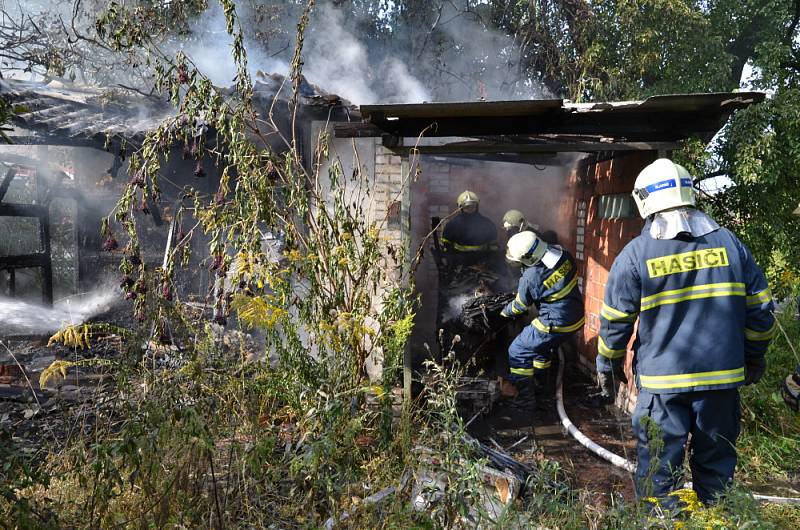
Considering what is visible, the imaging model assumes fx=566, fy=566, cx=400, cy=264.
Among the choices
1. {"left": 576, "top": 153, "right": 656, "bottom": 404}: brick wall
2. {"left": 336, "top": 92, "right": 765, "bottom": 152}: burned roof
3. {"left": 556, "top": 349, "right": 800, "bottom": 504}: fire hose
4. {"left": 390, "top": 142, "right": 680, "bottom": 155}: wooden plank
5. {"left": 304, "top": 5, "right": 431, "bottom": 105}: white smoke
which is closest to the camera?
{"left": 556, "top": 349, "right": 800, "bottom": 504}: fire hose

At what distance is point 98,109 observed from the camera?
8078 millimetres

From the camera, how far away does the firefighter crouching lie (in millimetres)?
5926

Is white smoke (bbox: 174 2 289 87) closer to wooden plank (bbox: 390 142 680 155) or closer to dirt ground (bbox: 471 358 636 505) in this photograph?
wooden plank (bbox: 390 142 680 155)

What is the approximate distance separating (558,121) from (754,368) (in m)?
2.72

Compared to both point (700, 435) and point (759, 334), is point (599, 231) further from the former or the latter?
point (700, 435)

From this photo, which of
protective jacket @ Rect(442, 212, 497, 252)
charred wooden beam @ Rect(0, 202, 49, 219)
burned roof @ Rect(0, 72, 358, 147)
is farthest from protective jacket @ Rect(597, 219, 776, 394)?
charred wooden beam @ Rect(0, 202, 49, 219)

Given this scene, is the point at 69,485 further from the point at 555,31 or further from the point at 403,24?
the point at 403,24

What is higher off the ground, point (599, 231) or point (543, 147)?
point (543, 147)

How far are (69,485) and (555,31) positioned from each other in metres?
10.2

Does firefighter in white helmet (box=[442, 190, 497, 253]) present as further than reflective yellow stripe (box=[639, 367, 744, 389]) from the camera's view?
Yes

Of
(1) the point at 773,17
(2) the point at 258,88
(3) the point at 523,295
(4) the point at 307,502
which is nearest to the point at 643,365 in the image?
(4) the point at 307,502

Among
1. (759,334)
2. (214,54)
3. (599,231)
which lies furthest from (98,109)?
(759,334)

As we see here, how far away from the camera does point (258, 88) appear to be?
A: 7.08m

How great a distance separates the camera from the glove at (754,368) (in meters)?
3.50
